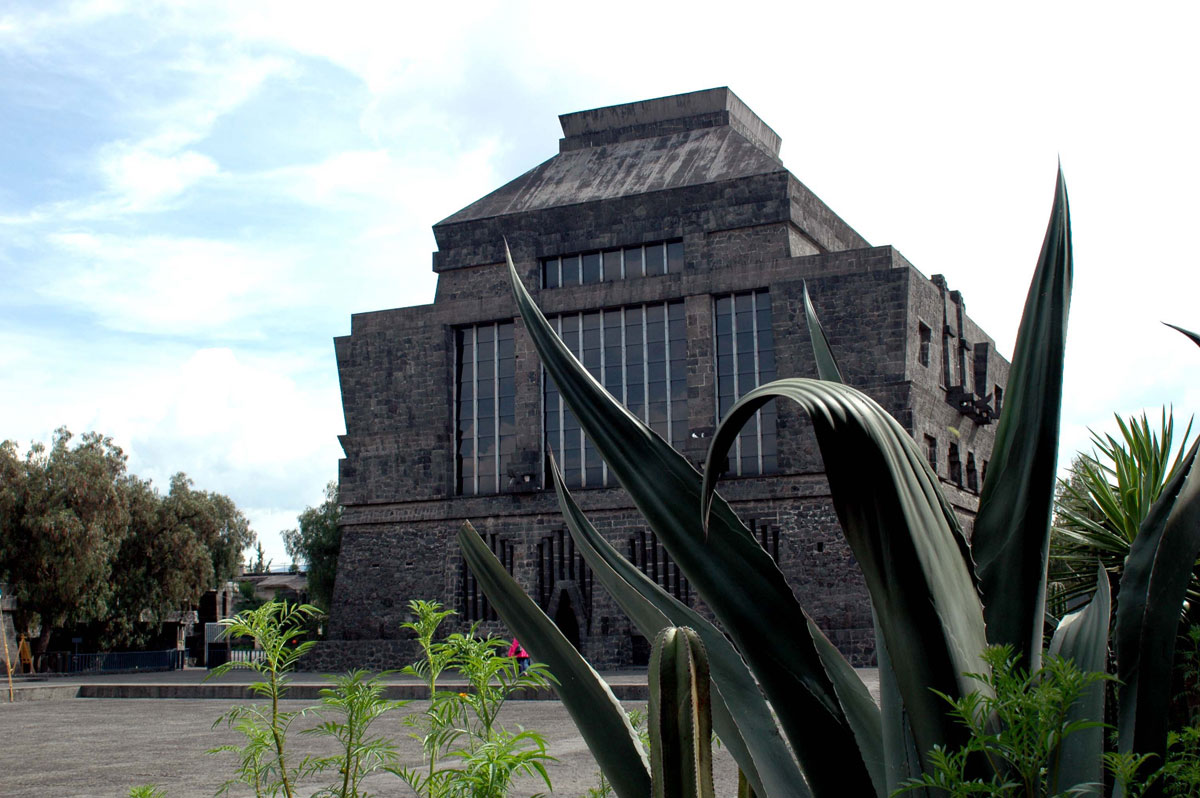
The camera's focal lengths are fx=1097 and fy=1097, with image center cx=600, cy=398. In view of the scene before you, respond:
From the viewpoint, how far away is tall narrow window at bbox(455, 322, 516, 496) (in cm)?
2866

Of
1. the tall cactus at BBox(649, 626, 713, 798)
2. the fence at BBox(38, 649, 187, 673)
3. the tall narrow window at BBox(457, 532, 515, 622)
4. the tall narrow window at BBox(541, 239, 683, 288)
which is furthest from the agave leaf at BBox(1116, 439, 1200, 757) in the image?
the fence at BBox(38, 649, 187, 673)

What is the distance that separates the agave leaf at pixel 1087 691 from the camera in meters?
1.90

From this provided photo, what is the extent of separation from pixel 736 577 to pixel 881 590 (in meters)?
0.43

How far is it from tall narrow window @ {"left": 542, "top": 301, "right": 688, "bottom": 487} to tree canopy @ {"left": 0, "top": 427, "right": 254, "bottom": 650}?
12.6 metres

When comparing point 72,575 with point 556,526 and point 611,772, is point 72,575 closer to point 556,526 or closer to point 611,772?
point 556,526

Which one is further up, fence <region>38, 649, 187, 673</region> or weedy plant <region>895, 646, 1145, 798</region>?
weedy plant <region>895, 646, 1145, 798</region>

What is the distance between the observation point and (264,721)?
3.16m

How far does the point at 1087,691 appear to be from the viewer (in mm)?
2002

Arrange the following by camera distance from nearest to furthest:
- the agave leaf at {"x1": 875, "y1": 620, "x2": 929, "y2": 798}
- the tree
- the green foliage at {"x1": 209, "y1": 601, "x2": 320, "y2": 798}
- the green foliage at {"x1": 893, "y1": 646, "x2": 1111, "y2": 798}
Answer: the green foliage at {"x1": 893, "y1": 646, "x2": 1111, "y2": 798}
the agave leaf at {"x1": 875, "y1": 620, "x2": 929, "y2": 798}
the green foliage at {"x1": 209, "y1": 601, "x2": 320, "y2": 798}
the tree

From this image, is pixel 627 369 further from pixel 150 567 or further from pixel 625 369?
pixel 150 567

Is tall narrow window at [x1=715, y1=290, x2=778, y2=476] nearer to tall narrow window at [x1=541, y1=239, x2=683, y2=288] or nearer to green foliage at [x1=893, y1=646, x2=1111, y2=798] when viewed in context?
tall narrow window at [x1=541, y1=239, x2=683, y2=288]

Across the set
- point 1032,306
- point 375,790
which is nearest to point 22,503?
point 375,790

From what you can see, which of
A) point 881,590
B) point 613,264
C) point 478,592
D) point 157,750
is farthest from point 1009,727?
point 613,264

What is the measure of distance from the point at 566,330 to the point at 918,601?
26.9 m
